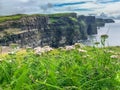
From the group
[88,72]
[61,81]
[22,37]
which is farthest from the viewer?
[22,37]

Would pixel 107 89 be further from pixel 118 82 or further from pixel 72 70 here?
pixel 72 70

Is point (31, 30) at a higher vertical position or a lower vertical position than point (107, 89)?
lower

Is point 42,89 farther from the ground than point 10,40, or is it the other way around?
point 42,89

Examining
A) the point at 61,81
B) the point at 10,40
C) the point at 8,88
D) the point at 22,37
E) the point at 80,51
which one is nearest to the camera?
the point at 8,88

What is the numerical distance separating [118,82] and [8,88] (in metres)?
1.48

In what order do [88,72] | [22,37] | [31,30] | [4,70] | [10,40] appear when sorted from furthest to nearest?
[31,30] < [22,37] < [10,40] < [4,70] < [88,72]

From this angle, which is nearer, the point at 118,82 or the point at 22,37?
the point at 118,82

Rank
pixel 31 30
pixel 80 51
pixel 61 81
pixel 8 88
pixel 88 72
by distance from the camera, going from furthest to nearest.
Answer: pixel 31 30, pixel 80 51, pixel 88 72, pixel 61 81, pixel 8 88

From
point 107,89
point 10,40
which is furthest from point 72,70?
point 10,40

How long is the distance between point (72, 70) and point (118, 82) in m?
1.17

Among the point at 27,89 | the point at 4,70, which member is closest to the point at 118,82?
the point at 27,89

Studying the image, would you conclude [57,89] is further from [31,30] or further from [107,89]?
[31,30]

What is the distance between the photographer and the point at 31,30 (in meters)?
192

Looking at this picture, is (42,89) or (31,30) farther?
(31,30)
